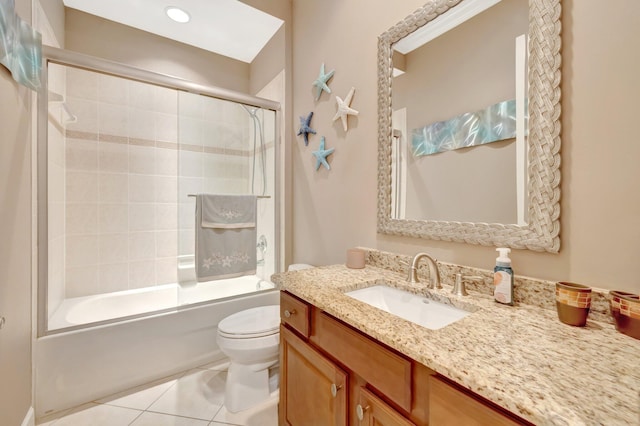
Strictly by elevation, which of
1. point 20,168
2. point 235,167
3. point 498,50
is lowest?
point 20,168

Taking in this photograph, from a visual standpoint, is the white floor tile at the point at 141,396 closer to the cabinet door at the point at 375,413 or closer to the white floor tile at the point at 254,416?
the white floor tile at the point at 254,416

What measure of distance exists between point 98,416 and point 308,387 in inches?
51.9

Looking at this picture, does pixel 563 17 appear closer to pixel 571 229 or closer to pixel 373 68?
pixel 571 229

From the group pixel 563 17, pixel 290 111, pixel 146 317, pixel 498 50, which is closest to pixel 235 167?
pixel 290 111

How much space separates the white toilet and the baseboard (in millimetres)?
919

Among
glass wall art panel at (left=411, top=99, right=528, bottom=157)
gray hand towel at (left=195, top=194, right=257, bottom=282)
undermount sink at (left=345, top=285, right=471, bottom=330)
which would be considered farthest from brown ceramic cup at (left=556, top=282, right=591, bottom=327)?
gray hand towel at (left=195, top=194, right=257, bottom=282)

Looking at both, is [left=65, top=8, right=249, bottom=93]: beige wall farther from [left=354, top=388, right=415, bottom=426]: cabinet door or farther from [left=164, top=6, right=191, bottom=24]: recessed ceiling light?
[left=354, top=388, right=415, bottom=426]: cabinet door

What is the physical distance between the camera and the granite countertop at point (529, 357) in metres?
0.42

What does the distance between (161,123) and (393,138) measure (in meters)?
2.23

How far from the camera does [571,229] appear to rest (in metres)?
0.81

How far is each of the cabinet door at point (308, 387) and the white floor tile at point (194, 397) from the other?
0.57m

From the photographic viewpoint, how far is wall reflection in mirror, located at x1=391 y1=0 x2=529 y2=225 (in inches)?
36.1

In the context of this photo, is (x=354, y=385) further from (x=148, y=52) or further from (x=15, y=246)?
(x=148, y=52)

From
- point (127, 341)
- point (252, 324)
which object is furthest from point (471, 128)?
point (127, 341)
